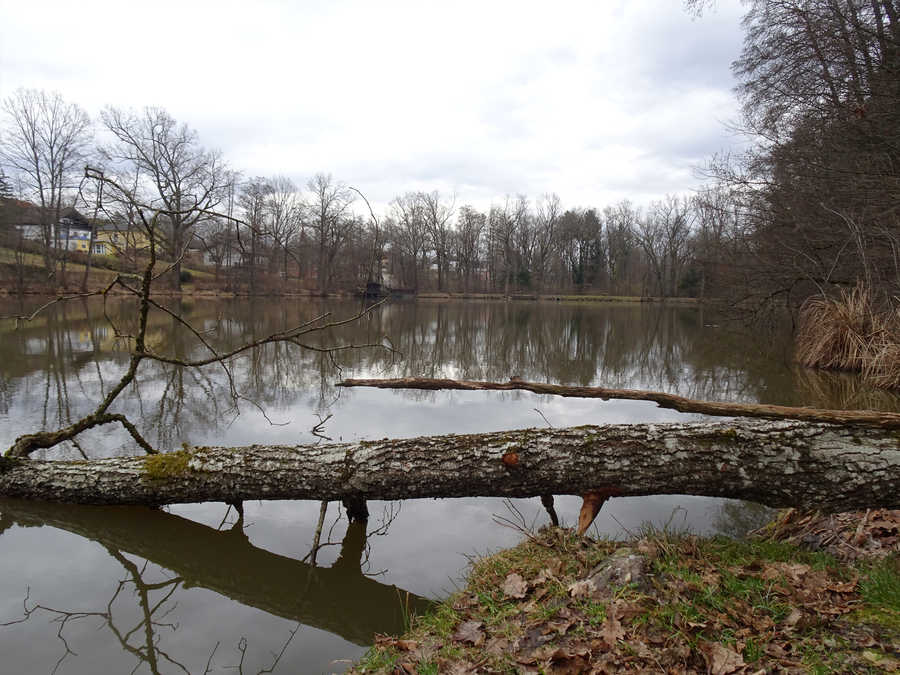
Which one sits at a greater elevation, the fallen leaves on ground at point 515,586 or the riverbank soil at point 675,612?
the riverbank soil at point 675,612

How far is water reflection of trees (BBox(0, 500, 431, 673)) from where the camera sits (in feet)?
10.1

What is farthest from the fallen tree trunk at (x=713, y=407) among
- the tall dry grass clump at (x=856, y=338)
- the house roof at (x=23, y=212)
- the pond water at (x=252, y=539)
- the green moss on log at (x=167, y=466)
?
the house roof at (x=23, y=212)

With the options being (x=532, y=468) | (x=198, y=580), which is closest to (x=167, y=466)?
(x=198, y=580)

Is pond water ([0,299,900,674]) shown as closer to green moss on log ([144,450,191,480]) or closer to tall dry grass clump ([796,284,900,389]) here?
green moss on log ([144,450,191,480])

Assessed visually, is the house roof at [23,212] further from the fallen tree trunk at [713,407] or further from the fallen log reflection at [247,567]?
the fallen tree trunk at [713,407]

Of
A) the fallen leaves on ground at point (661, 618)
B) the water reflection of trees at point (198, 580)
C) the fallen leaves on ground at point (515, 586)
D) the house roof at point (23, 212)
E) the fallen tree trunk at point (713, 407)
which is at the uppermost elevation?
the house roof at point (23, 212)

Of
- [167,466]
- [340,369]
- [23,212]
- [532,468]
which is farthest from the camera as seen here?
[23,212]

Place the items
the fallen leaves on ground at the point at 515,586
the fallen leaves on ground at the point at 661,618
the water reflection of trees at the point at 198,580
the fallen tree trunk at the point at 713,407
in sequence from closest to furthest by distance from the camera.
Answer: the fallen leaves on ground at the point at 661,618, the fallen leaves on ground at the point at 515,586, the water reflection of trees at the point at 198,580, the fallen tree trunk at the point at 713,407

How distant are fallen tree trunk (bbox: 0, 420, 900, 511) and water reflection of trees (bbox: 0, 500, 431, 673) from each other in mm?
216

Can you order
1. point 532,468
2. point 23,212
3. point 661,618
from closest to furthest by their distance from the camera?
point 661,618, point 532,468, point 23,212

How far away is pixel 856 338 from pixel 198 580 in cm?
1284

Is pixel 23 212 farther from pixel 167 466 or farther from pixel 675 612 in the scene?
pixel 675 612

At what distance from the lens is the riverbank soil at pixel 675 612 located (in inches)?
86.4

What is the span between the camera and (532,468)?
139 inches
